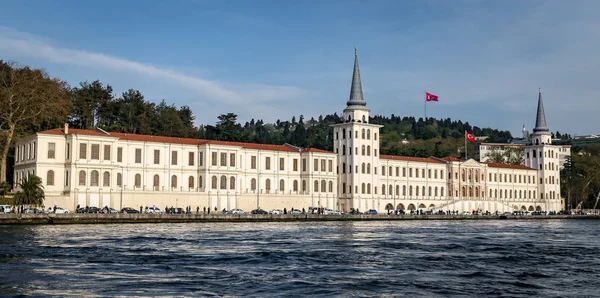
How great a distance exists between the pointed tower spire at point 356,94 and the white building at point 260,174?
16cm

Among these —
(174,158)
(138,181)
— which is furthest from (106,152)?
(174,158)

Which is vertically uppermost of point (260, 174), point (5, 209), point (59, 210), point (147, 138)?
point (147, 138)

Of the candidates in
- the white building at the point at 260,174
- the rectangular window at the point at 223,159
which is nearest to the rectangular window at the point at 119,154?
the white building at the point at 260,174

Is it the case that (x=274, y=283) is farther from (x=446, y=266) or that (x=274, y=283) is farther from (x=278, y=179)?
(x=278, y=179)

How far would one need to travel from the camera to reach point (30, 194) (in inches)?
2635

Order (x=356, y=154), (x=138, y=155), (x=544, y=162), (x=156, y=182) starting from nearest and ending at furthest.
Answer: (x=138, y=155), (x=156, y=182), (x=356, y=154), (x=544, y=162)

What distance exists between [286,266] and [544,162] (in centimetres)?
10363

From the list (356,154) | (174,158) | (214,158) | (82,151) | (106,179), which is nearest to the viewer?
(82,151)

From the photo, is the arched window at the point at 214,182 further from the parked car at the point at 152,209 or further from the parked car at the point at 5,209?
the parked car at the point at 5,209

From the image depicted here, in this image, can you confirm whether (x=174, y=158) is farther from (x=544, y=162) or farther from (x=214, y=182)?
(x=544, y=162)

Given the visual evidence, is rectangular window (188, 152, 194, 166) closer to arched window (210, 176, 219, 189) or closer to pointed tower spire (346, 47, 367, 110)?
arched window (210, 176, 219, 189)

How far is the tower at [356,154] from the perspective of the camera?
322 feet

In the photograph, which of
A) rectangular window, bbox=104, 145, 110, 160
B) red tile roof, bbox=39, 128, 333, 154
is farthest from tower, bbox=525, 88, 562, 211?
rectangular window, bbox=104, 145, 110, 160

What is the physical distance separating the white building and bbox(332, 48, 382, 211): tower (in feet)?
0.45
